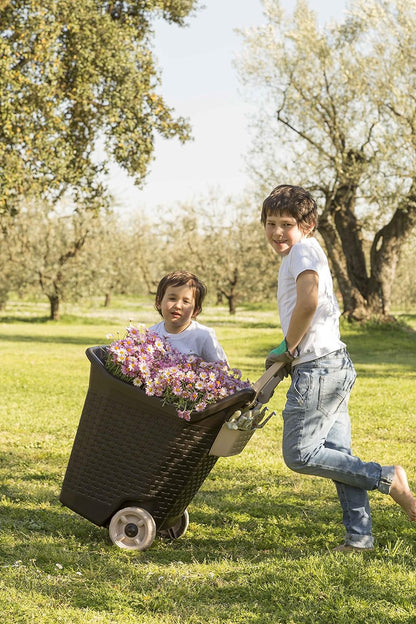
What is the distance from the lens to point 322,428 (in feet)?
13.4

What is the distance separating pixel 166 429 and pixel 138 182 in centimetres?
1228

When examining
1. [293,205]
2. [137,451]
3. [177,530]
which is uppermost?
[293,205]

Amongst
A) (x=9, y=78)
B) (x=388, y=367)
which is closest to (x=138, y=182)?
(x=9, y=78)

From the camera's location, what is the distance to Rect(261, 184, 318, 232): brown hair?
161 inches

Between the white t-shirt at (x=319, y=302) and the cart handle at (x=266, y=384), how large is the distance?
109mm

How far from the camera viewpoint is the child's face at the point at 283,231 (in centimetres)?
412

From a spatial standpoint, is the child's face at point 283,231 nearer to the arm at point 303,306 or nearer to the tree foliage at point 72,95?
the arm at point 303,306

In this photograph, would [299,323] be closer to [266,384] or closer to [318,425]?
[266,384]

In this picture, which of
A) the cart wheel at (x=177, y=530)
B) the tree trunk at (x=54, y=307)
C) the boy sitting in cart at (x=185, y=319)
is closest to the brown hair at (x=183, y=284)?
the boy sitting in cart at (x=185, y=319)

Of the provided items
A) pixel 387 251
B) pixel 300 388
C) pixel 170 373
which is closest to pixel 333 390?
pixel 300 388

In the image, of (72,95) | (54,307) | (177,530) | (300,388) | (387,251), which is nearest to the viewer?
(300,388)

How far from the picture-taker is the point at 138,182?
15914mm

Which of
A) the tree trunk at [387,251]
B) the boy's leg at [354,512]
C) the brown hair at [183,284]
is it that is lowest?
the boy's leg at [354,512]

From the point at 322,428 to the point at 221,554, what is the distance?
88cm
